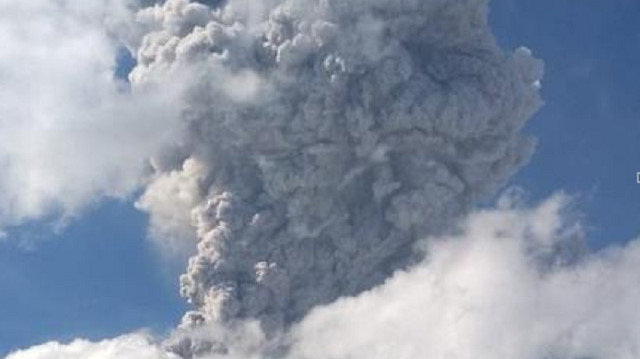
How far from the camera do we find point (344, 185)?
5650 centimetres

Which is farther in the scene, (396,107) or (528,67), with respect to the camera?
(528,67)

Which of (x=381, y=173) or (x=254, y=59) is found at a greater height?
(x=254, y=59)

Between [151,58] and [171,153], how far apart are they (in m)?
3.98

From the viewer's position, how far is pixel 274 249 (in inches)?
2199

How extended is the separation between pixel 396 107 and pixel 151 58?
10.2 metres

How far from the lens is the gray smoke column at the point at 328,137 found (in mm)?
54531

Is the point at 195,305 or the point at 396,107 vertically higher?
the point at 396,107

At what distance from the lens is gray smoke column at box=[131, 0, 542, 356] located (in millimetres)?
54531

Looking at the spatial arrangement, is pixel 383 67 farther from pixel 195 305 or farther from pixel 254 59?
pixel 195 305

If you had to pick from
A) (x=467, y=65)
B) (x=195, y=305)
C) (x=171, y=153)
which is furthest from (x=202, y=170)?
(x=467, y=65)

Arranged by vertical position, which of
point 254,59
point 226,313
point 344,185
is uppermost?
point 254,59

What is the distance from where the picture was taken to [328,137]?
55000 mm

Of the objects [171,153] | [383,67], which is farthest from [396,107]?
[171,153]

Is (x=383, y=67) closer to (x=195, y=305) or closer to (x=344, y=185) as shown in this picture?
(x=344, y=185)
